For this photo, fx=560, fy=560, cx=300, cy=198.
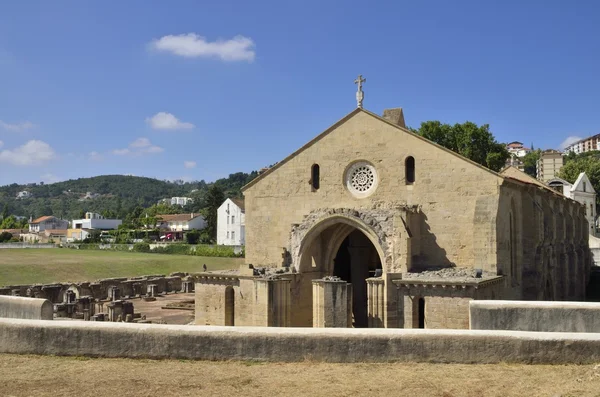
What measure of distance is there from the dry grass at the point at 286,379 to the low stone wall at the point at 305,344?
215 millimetres

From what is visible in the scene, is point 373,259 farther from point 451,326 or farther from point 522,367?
point 522,367

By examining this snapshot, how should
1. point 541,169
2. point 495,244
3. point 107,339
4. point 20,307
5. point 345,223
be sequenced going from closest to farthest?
point 107,339, point 20,307, point 495,244, point 345,223, point 541,169

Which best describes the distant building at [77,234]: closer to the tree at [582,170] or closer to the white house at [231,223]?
the white house at [231,223]

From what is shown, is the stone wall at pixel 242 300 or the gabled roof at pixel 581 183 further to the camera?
the gabled roof at pixel 581 183

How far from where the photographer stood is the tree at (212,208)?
316ft

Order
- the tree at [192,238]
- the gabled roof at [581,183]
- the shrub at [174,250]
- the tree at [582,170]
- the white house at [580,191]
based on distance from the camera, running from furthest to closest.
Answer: the tree at [192,238], the tree at [582,170], the shrub at [174,250], the gabled roof at [581,183], the white house at [580,191]

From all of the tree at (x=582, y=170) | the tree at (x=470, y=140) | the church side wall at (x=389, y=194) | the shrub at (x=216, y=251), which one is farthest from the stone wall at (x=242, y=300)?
the tree at (x=582, y=170)

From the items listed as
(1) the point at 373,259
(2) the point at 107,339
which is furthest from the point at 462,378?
(1) the point at 373,259

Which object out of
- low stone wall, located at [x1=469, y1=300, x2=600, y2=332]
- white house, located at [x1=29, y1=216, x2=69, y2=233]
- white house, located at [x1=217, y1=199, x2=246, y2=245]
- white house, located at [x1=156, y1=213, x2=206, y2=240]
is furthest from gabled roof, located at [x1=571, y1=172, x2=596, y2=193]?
white house, located at [x1=29, y1=216, x2=69, y2=233]

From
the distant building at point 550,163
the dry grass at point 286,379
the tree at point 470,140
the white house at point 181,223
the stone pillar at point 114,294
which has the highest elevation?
the distant building at point 550,163

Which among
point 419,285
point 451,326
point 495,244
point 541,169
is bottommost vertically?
point 451,326

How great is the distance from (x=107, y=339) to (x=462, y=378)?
7.15m

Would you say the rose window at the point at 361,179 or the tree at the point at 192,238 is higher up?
the rose window at the point at 361,179

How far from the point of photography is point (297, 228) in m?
27.5
